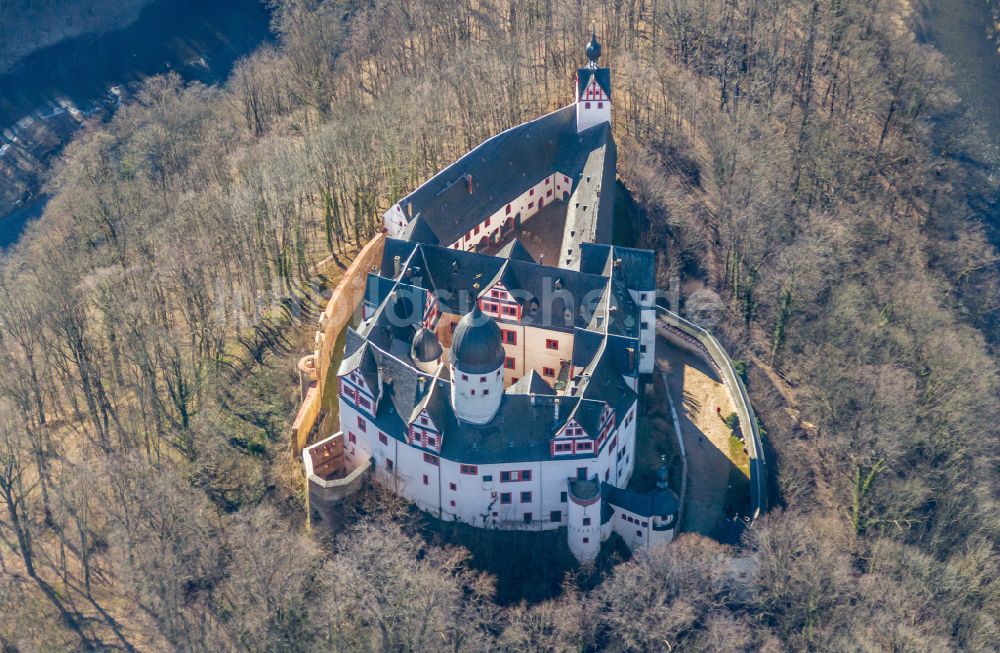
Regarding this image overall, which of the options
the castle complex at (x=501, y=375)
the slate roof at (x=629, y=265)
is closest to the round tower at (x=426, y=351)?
the castle complex at (x=501, y=375)

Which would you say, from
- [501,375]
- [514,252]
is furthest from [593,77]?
[501,375]

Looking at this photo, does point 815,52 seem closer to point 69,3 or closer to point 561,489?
point 561,489

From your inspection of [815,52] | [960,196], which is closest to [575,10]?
[815,52]

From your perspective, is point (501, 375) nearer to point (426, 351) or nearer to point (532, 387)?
point (532, 387)

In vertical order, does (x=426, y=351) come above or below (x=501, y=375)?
below

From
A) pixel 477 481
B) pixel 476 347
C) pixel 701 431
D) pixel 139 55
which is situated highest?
pixel 139 55

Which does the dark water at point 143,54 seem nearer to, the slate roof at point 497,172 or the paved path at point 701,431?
the slate roof at point 497,172

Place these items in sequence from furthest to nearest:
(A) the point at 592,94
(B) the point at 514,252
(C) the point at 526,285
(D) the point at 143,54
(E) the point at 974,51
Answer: (D) the point at 143,54 → (E) the point at 974,51 → (A) the point at 592,94 → (B) the point at 514,252 → (C) the point at 526,285
